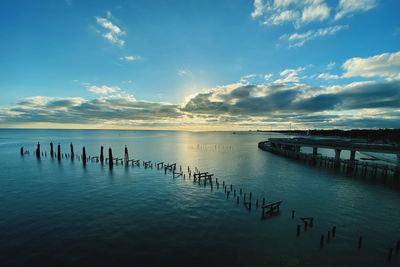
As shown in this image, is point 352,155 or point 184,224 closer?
point 184,224

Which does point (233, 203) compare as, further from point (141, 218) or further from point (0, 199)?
point (0, 199)

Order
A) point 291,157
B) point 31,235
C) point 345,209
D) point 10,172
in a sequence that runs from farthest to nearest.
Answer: point 291,157, point 10,172, point 345,209, point 31,235

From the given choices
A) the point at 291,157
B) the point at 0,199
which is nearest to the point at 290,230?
the point at 0,199

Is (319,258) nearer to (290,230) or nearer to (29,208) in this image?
(290,230)

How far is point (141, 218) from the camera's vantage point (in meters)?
20.8

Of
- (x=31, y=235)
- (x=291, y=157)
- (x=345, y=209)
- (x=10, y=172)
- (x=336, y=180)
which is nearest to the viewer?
(x=31, y=235)

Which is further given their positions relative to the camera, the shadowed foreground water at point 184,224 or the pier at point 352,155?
the pier at point 352,155

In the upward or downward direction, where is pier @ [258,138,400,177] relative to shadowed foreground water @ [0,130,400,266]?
upward

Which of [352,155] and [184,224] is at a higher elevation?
[352,155]

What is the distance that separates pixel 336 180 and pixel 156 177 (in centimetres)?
3784

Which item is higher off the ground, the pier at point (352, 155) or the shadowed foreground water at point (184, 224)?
the pier at point (352, 155)

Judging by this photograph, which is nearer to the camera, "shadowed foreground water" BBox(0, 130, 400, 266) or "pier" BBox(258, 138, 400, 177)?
"shadowed foreground water" BBox(0, 130, 400, 266)

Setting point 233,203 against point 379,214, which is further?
point 233,203

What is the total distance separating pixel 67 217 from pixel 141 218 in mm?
8357
